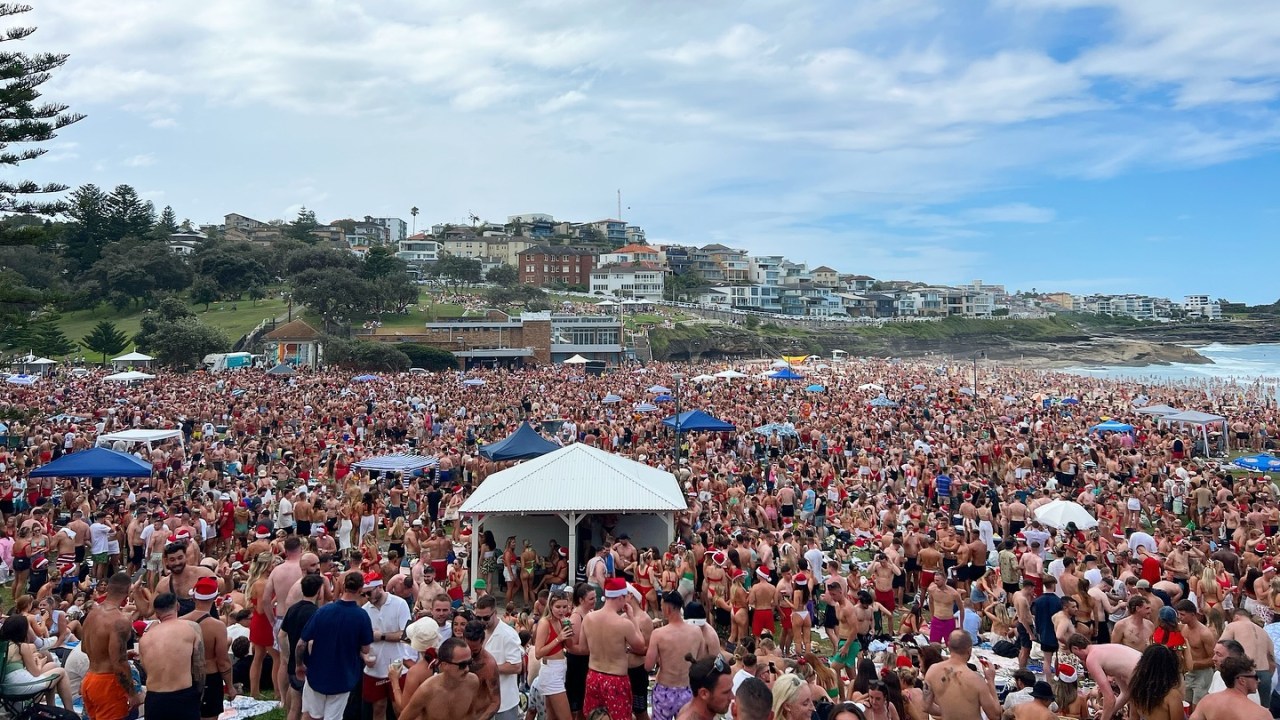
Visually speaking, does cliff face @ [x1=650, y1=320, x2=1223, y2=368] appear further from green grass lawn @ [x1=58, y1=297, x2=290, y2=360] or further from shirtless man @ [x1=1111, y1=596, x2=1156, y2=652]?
shirtless man @ [x1=1111, y1=596, x2=1156, y2=652]

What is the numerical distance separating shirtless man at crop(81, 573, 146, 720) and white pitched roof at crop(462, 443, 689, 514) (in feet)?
15.2

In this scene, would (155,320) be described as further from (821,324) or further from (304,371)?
(821,324)

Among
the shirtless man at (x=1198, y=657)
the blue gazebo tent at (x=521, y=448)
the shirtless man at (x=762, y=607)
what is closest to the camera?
the shirtless man at (x=1198, y=657)

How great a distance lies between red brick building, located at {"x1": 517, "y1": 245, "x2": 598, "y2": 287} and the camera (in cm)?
10288

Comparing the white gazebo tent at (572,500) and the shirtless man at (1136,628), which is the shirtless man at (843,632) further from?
the white gazebo tent at (572,500)

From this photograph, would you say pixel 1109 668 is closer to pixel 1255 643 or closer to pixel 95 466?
pixel 1255 643

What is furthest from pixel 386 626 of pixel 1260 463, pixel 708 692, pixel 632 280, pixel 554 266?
pixel 554 266

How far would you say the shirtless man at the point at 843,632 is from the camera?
23.3 feet

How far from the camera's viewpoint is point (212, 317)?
201 feet

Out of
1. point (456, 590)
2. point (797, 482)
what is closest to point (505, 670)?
point (456, 590)

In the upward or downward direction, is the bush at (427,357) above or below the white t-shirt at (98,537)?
above

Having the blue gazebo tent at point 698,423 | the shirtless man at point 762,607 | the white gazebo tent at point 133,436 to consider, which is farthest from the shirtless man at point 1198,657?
the white gazebo tent at point 133,436

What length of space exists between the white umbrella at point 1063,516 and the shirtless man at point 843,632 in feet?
16.0

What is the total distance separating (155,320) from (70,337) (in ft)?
39.6
